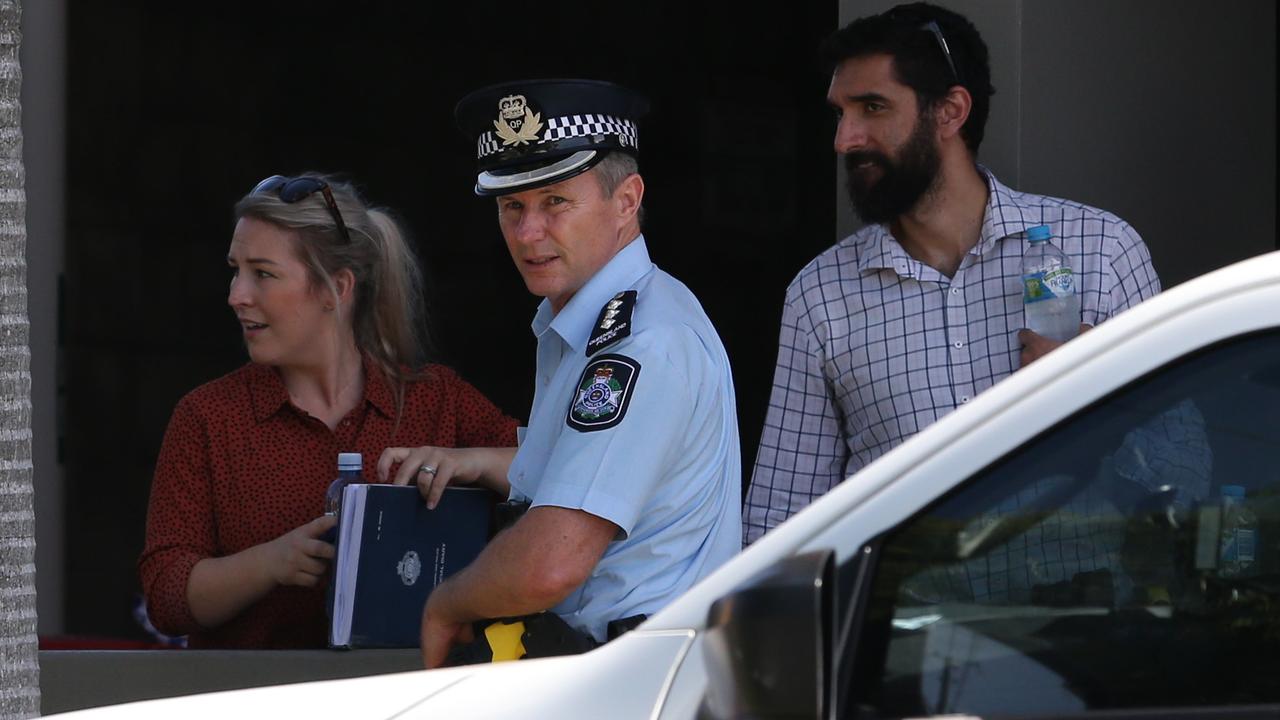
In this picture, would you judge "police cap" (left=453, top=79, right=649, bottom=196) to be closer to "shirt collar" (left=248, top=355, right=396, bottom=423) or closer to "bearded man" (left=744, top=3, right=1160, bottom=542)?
"bearded man" (left=744, top=3, right=1160, bottom=542)

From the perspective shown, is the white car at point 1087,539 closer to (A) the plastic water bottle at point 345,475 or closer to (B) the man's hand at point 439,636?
(B) the man's hand at point 439,636

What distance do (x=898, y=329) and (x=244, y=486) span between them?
1445mm

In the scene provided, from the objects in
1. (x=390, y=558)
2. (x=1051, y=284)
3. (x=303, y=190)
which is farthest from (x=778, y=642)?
(x=303, y=190)

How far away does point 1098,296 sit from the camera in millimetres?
3641

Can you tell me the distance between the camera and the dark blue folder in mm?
3373

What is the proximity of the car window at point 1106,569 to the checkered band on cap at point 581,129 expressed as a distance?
1639 millimetres

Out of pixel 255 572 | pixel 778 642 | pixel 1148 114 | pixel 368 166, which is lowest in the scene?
A: pixel 255 572

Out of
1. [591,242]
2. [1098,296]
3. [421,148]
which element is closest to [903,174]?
[1098,296]

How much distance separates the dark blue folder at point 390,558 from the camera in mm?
3373

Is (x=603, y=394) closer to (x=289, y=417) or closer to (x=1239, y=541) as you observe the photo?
(x=1239, y=541)

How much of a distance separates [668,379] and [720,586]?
3.31 feet

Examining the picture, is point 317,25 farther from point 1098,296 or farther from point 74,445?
point 1098,296

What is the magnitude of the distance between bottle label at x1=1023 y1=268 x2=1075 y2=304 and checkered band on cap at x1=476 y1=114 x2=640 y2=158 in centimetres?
85

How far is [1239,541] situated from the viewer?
1.64 m
